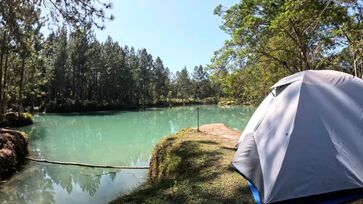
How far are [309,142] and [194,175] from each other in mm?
3226

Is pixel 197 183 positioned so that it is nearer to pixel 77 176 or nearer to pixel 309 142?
pixel 309 142

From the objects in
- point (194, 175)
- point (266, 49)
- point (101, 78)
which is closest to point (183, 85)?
point (101, 78)

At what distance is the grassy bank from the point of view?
5582mm

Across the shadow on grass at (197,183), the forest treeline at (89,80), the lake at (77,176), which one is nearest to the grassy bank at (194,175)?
the shadow on grass at (197,183)

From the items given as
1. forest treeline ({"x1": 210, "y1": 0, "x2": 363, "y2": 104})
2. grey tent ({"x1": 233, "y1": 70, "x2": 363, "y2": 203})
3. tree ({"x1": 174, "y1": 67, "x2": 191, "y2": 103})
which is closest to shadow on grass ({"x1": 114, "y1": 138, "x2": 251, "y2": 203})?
grey tent ({"x1": 233, "y1": 70, "x2": 363, "y2": 203})

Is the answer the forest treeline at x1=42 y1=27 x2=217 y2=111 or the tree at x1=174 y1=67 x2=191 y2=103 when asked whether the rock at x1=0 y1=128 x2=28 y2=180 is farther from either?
the tree at x1=174 y1=67 x2=191 y2=103

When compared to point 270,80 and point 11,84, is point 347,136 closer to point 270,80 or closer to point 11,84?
point 270,80

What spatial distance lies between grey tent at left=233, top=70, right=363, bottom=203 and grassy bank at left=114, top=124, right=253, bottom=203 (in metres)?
0.68

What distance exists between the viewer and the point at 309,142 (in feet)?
14.3

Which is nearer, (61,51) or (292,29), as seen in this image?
(292,29)

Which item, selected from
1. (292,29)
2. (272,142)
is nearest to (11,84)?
(292,29)

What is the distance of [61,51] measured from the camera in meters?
52.8

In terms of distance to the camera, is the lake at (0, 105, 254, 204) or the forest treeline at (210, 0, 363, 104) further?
the forest treeline at (210, 0, 363, 104)

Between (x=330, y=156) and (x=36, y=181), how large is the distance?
36.0ft
